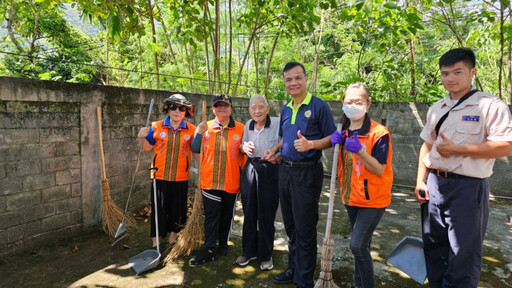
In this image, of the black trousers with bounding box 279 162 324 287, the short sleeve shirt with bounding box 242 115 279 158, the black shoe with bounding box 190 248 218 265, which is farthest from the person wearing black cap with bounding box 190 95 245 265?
the black trousers with bounding box 279 162 324 287

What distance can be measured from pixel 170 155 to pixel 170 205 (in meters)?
0.61

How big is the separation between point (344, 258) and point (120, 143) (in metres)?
3.31

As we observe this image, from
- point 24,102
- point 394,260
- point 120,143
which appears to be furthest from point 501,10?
point 24,102

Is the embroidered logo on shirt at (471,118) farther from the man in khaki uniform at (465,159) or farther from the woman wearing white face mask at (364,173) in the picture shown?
the woman wearing white face mask at (364,173)

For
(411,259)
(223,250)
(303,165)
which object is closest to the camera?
(303,165)

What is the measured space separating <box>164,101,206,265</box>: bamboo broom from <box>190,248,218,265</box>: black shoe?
19 cm

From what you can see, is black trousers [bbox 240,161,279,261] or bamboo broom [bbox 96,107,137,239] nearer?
black trousers [bbox 240,161,279,261]

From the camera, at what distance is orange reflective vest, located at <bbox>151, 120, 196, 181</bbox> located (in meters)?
3.38

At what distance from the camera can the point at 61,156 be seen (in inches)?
143

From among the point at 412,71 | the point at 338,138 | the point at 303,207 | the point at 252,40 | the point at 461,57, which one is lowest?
the point at 303,207

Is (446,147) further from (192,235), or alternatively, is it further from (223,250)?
(192,235)

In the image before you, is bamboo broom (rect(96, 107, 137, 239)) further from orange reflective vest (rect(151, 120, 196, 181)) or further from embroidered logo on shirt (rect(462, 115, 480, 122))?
embroidered logo on shirt (rect(462, 115, 480, 122))

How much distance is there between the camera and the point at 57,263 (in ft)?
10.6

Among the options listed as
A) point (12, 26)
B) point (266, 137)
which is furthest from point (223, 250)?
point (12, 26)
